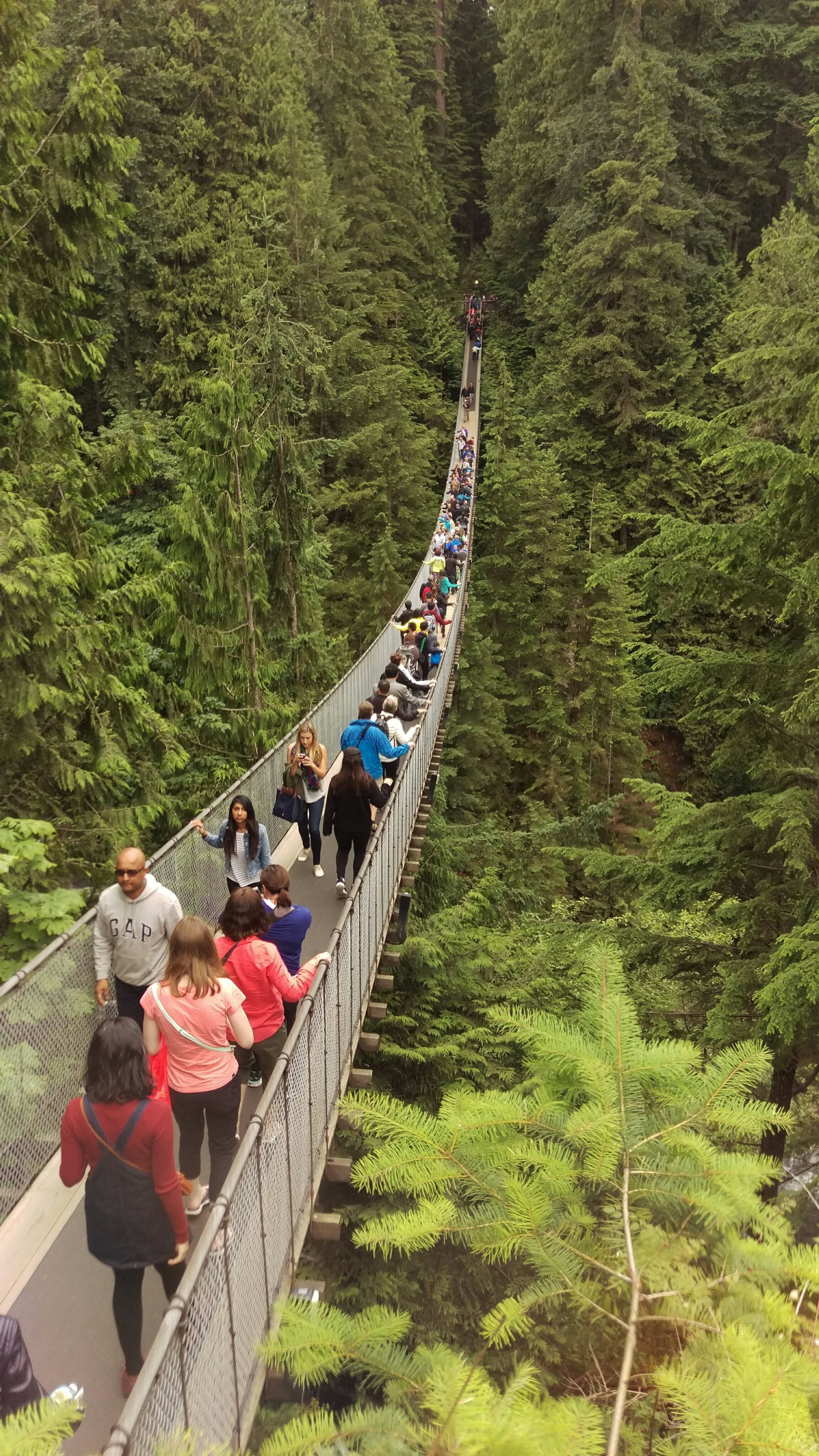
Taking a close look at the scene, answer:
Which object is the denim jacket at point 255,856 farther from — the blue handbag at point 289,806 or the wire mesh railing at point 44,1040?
the blue handbag at point 289,806

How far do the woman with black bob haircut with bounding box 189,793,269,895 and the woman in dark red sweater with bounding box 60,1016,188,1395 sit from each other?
7.84 feet

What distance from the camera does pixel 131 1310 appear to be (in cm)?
287

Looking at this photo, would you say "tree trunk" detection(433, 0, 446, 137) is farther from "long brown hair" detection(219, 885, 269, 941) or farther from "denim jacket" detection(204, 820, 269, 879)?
"long brown hair" detection(219, 885, 269, 941)

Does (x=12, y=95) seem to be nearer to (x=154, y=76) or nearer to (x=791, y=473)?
(x=791, y=473)

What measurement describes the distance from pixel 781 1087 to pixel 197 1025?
18.5 ft

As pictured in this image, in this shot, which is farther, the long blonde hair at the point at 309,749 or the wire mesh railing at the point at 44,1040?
the long blonde hair at the point at 309,749

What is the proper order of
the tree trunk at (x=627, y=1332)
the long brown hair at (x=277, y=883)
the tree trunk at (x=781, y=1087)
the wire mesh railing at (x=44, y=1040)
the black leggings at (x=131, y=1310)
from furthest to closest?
the tree trunk at (x=781, y=1087)
the long brown hair at (x=277, y=883)
the wire mesh railing at (x=44, y=1040)
the black leggings at (x=131, y=1310)
the tree trunk at (x=627, y=1332)

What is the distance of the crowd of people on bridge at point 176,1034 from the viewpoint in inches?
104

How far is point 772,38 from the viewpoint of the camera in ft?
96.5

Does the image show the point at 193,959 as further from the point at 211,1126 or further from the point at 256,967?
the point at 211,1126

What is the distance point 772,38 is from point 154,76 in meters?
20.8

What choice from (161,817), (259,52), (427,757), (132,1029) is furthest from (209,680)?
(259,52)

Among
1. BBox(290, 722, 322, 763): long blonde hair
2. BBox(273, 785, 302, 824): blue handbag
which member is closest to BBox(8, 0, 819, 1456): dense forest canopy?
BBox(273, 785, 302, 824): blue handbag

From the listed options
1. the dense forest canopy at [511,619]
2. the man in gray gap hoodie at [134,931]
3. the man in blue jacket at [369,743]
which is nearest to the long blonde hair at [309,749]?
the man in blue jacket at [369,743]
